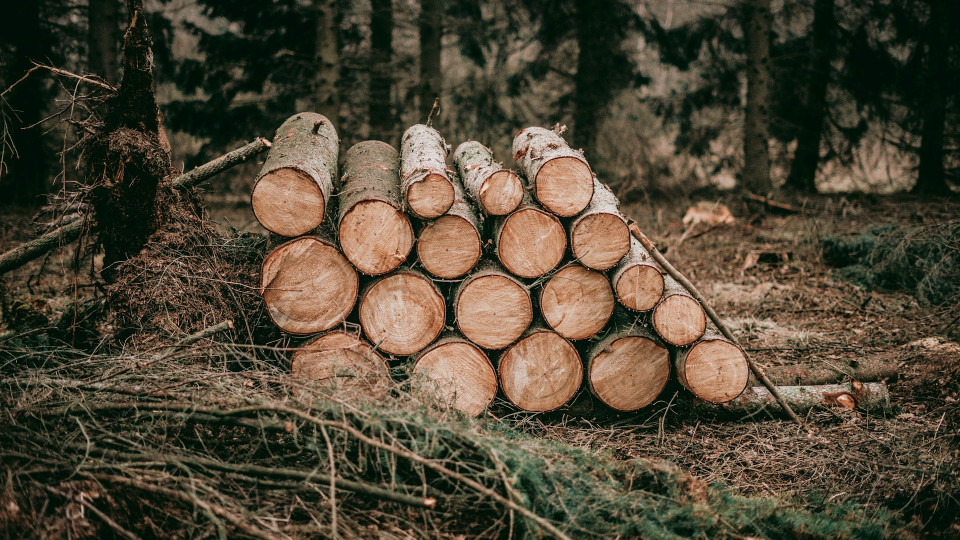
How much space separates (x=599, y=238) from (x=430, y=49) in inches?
303

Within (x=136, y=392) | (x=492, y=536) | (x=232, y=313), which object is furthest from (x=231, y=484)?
(x=232, y=313)

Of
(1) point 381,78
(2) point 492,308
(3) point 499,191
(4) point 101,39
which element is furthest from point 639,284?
(4) point 101,39

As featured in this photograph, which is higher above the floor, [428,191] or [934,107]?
[934,107]

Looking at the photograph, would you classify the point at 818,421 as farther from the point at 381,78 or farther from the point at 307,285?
the point at 381,78

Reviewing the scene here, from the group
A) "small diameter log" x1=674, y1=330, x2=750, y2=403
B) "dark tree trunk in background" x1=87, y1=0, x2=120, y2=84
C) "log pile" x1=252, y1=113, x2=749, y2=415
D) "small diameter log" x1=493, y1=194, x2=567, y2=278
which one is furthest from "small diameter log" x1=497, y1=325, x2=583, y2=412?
"dark tree trunk in background" x1=87, y1=0, x2=120, y2=84

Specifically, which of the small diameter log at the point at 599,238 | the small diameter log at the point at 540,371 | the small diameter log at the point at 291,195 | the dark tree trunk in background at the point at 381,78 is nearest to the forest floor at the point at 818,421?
the small diameter log at the point at 540,371

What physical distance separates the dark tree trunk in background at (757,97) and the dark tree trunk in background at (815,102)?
93.2 inches

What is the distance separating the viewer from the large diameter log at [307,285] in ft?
11.5

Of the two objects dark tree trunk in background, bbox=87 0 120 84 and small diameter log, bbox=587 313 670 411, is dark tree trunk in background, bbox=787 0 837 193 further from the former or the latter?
dark tree trunk in background, bbox=87 0 120 84

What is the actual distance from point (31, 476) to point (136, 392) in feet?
1.71

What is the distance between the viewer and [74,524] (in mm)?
2242

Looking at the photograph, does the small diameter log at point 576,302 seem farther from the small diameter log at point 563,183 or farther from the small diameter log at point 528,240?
the small diameter log at point 563,183

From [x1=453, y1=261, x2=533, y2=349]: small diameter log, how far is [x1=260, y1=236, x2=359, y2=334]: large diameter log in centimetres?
66

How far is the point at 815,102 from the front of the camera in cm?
1280
